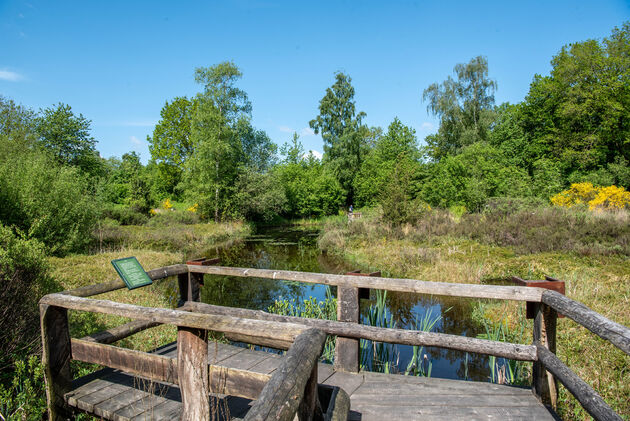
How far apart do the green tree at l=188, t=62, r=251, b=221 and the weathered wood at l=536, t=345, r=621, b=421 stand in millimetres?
27571

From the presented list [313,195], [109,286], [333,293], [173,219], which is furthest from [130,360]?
[313,195]

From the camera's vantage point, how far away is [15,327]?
13.8 feet

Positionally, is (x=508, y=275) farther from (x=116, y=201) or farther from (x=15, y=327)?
(x=116, y=201)

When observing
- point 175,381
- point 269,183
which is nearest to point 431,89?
point 269,183

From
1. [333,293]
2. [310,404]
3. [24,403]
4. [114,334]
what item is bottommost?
[333,293]

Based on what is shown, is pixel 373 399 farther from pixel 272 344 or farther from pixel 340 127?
pixel 340 127

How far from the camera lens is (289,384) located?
1.38 m

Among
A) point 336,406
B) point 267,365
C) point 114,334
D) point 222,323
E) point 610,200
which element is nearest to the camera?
point 336,406

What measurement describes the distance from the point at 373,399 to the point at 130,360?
1.93 metres

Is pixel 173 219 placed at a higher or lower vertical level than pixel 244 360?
higher

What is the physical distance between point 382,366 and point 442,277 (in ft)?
19.7

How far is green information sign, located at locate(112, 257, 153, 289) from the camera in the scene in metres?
3.16

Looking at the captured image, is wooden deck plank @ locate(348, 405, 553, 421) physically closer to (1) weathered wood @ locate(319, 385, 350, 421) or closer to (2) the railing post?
(2) the railing post

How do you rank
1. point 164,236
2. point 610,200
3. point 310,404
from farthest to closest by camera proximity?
point 164,236, point 610,200, point 310,404
